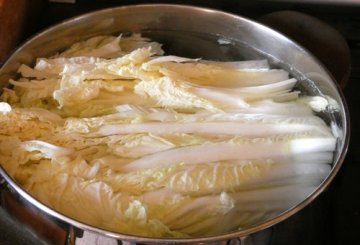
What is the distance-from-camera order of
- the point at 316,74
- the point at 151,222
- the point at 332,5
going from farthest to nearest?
the point at 332,5 < the point at 316,74 < the point at 151,222

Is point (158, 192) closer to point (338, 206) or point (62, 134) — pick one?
point (62, 134)

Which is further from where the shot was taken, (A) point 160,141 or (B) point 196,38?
(B) point 196,38

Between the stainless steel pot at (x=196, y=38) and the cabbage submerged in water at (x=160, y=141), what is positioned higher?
the stainless steel pot at (x=196, y=38)

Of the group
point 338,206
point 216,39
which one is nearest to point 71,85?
point 216,39

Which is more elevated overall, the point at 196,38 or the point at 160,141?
the point at 196,38

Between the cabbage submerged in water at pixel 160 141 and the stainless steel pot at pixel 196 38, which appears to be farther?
the stainless steel pot at pixel 196 38
